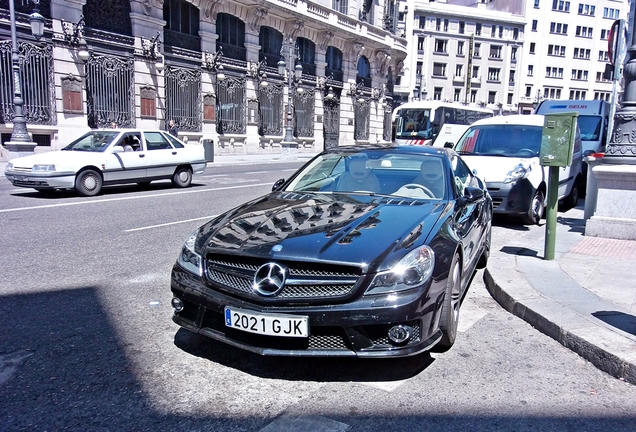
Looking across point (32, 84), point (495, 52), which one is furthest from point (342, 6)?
point (495, 52)

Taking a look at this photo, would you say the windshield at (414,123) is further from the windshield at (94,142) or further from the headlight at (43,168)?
the headlight at (43,168)

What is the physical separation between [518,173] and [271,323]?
7026 millimetres

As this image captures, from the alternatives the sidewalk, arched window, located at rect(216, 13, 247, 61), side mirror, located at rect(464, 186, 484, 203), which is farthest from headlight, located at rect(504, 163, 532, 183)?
arched window, located at rect(216, 13, 247, 61)

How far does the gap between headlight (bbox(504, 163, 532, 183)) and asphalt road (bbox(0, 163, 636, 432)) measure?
408 cm

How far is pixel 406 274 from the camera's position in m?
3.21

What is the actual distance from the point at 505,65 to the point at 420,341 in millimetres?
79954

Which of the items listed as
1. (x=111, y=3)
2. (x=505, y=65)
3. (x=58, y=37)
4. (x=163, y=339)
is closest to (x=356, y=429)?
(x=163, y=339)

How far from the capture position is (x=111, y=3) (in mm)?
24312

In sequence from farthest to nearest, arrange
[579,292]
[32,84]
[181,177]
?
1. [32,84]
2. [181,177]
3. [579,292]

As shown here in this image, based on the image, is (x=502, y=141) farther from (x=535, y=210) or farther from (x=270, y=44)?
(x=270, y=44)

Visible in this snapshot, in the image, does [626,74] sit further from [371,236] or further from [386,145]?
[371,236]

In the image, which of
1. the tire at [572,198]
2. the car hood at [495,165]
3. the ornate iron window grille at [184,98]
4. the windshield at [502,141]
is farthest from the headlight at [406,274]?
the ornate iron window grille at [184,98]

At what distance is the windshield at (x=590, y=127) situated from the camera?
13766 mm

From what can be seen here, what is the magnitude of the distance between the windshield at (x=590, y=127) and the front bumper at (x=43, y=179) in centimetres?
1287
